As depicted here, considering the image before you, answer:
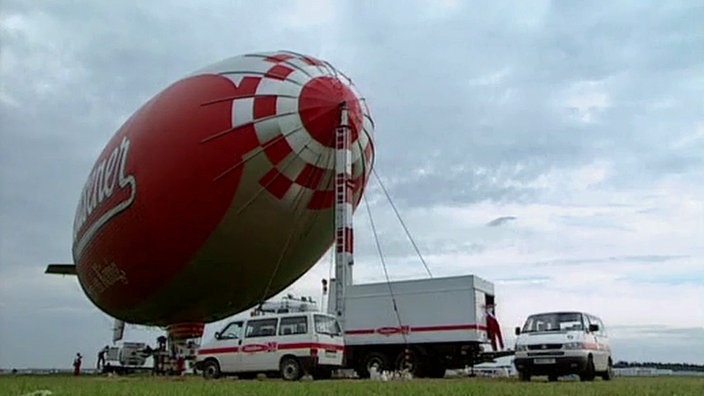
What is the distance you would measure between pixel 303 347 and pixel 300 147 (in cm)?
522

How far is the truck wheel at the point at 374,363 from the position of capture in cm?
2139

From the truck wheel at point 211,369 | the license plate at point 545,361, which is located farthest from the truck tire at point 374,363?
the license plate at point 545,361

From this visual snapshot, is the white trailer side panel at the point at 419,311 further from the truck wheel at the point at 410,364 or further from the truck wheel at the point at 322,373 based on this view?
the truck wheel at the point at 322,373

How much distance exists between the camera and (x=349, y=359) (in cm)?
2195

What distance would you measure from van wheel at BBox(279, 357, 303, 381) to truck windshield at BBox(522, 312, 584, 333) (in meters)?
5.67

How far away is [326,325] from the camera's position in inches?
757

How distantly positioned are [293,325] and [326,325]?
3.01 ft

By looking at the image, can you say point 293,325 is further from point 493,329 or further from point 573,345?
point 573,345

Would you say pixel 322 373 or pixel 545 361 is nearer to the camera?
pixel 545 361

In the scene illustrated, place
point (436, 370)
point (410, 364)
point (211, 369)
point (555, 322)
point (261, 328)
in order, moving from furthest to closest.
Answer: point (436, 370)
point (410, 364)
point (211, 369)
point (261, 328)
point (555, 322)

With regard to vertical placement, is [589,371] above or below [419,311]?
below

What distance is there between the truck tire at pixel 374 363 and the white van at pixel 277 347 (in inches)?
87.8

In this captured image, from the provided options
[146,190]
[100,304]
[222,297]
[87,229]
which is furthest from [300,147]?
[100,304]

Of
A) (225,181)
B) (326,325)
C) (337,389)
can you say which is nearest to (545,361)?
(326,325)
